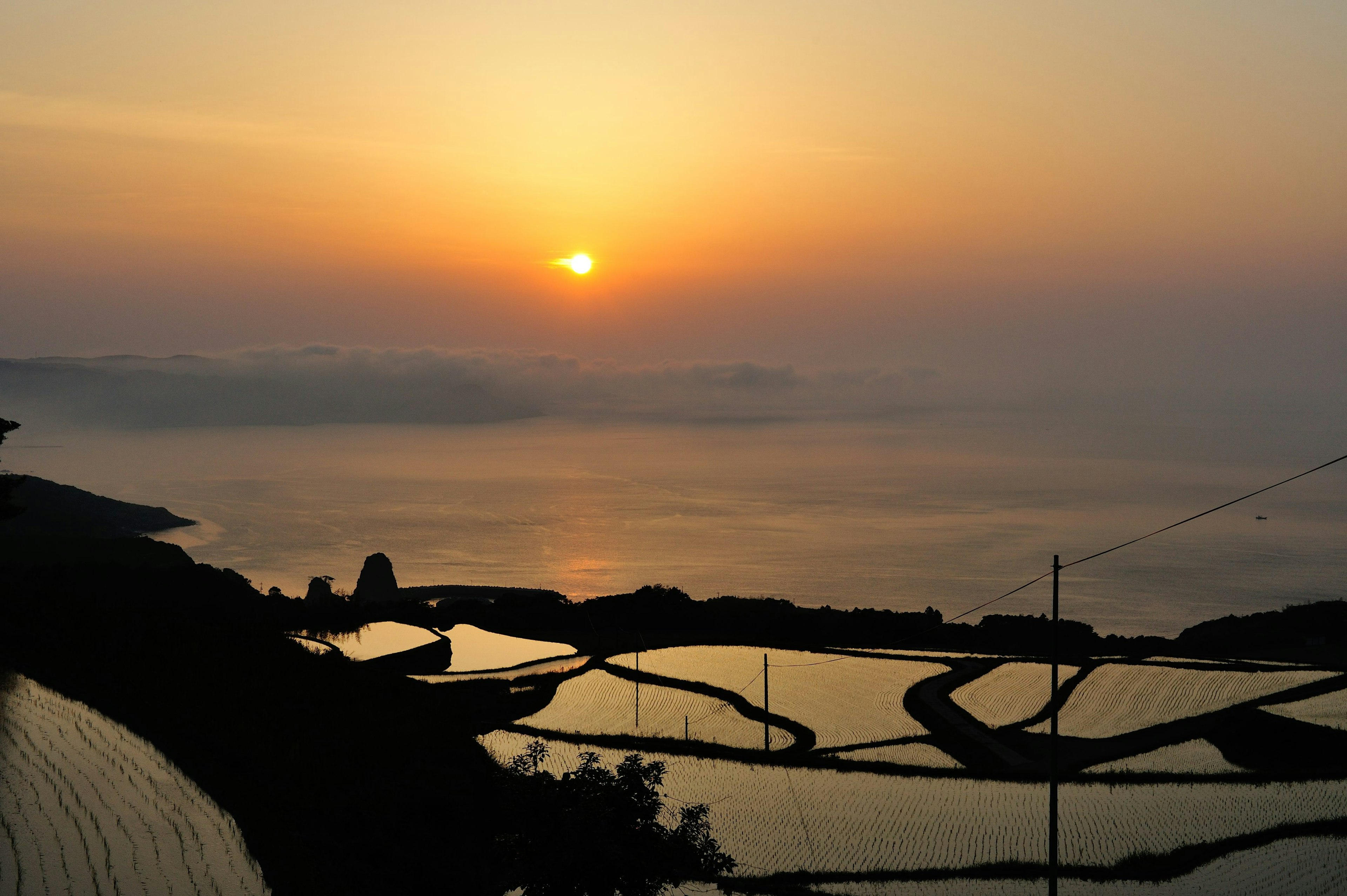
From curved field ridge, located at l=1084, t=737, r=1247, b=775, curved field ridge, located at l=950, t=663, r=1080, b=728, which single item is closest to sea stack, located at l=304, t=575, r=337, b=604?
curved field ridge, located at l=950, t=663, r=1080, b=728

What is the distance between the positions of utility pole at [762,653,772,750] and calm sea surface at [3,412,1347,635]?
144ft

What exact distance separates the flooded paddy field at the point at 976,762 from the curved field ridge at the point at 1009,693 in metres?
0.10

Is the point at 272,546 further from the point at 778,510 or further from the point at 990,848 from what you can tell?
the point at 990,848

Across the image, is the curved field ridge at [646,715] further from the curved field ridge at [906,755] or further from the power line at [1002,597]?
the power line at [1002,597]

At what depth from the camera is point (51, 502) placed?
8594cm

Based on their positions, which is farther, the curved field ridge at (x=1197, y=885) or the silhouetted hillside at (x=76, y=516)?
the silhouetted hillside at (x=76, y=516)

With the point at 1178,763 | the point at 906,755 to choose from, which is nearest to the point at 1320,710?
the point at 1178,763

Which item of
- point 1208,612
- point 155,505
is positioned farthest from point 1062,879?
point 155,505

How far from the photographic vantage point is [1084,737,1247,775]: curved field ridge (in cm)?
2134

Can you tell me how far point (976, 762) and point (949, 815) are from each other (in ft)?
15.3

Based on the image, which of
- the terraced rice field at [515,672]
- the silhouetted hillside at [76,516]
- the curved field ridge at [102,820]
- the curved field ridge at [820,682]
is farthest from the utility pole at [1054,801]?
the silhouetted hillside at [76,516]

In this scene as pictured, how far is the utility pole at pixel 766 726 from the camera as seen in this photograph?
78.7 ft

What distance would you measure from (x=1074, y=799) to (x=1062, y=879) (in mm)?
4275

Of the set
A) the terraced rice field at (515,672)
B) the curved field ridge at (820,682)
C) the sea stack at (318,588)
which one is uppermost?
the curved field ridge at (820,682)
